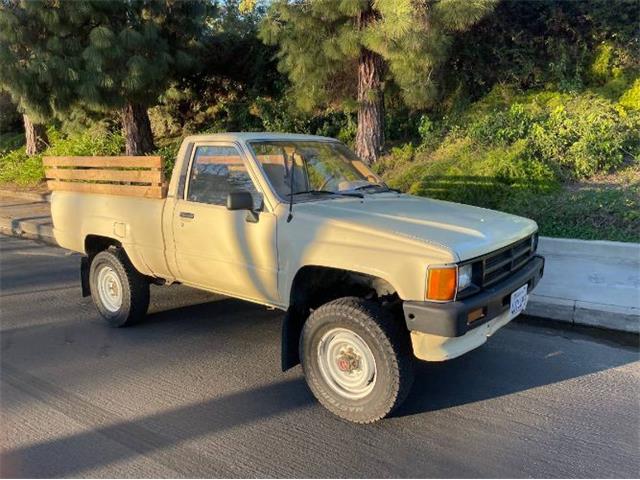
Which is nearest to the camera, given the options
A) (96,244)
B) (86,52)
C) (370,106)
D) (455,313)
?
(455,313)

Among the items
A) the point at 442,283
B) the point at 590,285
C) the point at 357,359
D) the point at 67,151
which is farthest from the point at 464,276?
the point at 67,151

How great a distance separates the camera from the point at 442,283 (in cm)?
327

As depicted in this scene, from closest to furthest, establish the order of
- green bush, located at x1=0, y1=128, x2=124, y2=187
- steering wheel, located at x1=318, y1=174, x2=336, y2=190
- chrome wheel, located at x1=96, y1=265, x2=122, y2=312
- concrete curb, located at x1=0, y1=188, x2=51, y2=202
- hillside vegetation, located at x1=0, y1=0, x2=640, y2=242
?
steering wheel, located at x1=318, y1=174, x2=336, y2=190 → chrome wheel, located at x1=96, y1=265, x2=122, y2=312 → hillside vegetation, located at x1=0, y1=0, x2=640, y2=242 → concrete curb, located at x1=0, y1=188, x2=51, y2=202 → green bush, located at x1=0, y1=128, x2=124, y2=187

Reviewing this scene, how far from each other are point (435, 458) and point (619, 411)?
1.43 m

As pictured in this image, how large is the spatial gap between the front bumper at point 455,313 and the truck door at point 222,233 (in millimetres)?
1200

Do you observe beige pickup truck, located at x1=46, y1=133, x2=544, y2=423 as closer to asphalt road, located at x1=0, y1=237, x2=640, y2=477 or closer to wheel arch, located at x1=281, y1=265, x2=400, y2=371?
wheel arch, located at x1=281, y1=265, x2=400, y2=371

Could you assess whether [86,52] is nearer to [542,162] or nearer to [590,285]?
[542,162]

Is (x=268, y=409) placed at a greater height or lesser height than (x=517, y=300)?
lesser

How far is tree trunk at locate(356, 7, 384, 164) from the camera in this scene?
31.1 feet

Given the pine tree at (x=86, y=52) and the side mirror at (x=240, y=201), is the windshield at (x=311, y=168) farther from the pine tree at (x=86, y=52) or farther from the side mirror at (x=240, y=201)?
the pine tree at (x=86, y=52)

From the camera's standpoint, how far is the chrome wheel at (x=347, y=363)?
3.58 meters

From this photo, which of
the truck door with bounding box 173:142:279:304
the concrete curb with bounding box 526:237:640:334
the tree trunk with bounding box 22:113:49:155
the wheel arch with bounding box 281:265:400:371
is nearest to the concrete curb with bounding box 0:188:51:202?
the tree trunk with bounding box 22:113:49:155

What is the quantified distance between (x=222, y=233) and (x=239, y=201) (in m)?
0.53

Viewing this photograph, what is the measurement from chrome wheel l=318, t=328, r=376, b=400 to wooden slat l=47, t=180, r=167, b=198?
2.15m
